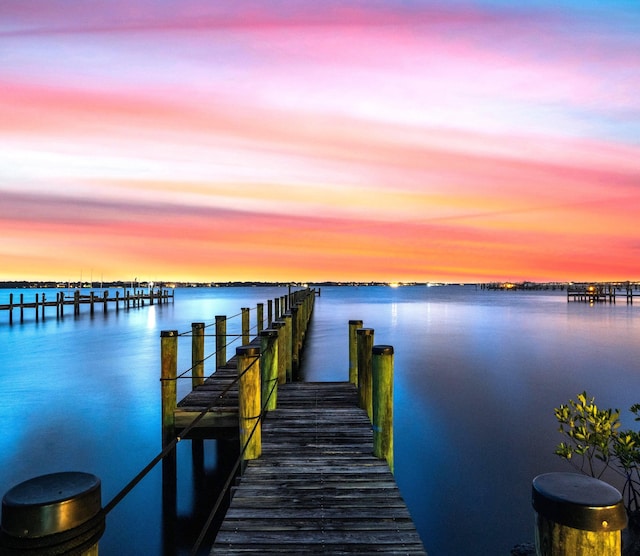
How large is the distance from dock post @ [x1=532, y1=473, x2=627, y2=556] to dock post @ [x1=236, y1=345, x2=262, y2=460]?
12.5 ft

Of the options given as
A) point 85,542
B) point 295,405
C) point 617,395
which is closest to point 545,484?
point 85,542

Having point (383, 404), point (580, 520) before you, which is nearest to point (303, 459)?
point (383, 404)

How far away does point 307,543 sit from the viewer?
11.7ft

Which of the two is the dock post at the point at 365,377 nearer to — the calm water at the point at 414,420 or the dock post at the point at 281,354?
the dock post at the point at 281,354

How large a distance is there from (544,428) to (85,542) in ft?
42.9

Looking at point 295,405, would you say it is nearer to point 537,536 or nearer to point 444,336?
point 537,536

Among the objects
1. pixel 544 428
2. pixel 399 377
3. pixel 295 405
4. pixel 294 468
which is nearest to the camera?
pixel 294 468

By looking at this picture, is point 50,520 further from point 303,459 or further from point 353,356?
point 353,356

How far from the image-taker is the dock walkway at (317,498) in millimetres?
3566

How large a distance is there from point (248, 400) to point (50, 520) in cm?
385

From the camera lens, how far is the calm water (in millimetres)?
7637

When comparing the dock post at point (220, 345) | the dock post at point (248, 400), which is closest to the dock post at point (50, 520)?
the dock post at point (248, 400)

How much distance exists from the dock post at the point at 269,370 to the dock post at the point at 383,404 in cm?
211

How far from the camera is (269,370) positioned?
6.81 metres
